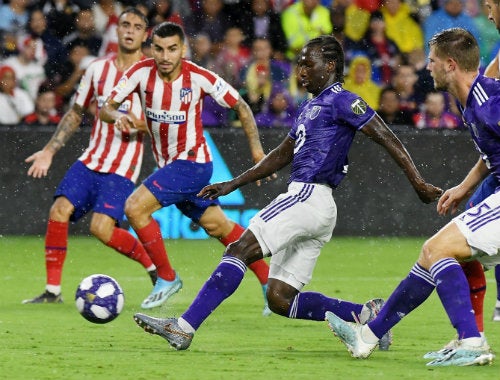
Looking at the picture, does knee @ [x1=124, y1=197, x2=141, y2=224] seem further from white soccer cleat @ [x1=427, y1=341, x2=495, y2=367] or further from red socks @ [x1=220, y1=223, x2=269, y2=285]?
white soccer cleat @ [x1=427, y1=341, x2=495, y2=367]

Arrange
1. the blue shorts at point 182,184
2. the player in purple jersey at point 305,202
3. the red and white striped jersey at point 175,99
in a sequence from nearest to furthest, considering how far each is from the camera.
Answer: the player in purple jersey at point 305,202 < the blue shorts at point 182,184 < the red and white striped jersey at point 175,99

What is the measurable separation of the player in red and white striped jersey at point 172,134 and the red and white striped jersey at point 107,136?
0.68 meters

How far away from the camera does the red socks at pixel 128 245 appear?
27.7 feet

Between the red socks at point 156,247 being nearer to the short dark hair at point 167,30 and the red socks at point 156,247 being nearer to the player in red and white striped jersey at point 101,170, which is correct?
the player in red and white striped jersey at point 101,170

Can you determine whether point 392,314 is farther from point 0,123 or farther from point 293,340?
point 0,123

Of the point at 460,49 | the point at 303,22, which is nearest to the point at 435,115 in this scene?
the point at 303,22

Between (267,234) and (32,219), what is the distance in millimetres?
6923

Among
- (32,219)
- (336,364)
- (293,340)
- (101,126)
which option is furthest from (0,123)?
(336,364)

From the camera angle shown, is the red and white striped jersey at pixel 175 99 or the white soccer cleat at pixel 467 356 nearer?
the white soccer cleat at pixel 467 356

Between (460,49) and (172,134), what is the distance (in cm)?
285

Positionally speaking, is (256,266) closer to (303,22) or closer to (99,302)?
(99,302)

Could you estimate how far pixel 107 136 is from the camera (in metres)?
8.82

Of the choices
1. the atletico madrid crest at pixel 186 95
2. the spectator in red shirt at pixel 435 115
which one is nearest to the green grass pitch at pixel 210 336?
the atletico madrid crest at pixel 186 95

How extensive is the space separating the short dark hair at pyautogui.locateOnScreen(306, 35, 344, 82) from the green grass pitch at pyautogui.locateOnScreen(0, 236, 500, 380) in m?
1.40
